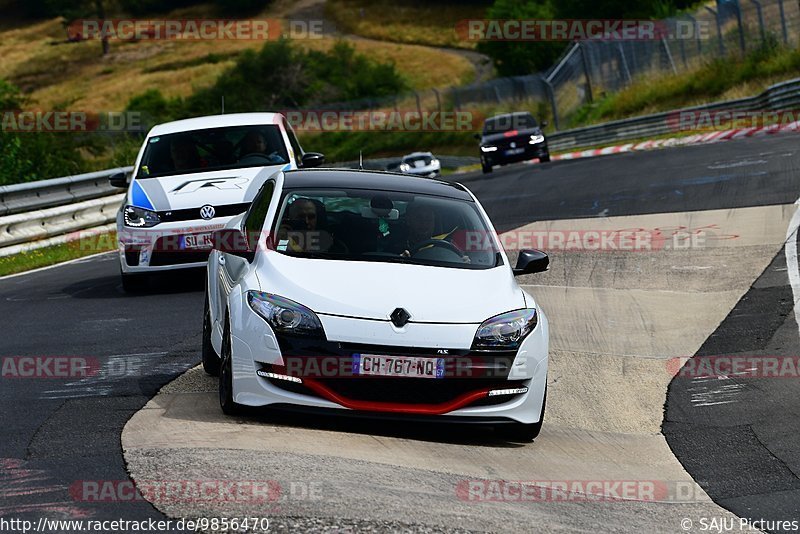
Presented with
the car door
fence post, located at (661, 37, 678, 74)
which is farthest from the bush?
the car door

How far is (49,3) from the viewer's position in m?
124

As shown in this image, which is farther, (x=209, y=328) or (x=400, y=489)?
(x=209, y=328)

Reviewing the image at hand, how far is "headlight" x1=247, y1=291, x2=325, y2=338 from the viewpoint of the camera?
7246 millimetres

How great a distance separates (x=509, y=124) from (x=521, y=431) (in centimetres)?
2889

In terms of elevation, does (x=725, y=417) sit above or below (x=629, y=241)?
above

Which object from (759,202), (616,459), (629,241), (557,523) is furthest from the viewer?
(759,202)

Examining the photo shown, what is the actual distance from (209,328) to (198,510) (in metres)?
3.64

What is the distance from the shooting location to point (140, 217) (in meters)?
13.6

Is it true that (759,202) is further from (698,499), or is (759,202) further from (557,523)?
(557,523)

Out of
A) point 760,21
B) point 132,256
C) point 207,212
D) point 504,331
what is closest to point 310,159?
point 207,212

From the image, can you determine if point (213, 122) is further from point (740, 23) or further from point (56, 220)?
point (740, 23)

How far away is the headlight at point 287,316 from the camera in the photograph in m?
7.25

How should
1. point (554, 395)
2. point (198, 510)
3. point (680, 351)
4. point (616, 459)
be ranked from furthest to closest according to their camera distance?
1. point (680, 351)
2. point (554, 395)
3. point (616, 459)
4. point (198, 510)

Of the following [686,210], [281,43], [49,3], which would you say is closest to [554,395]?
[686,210]
